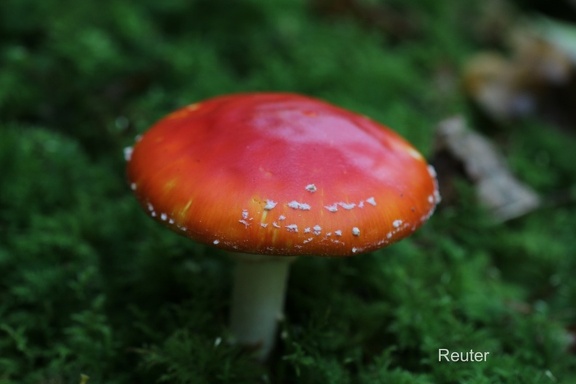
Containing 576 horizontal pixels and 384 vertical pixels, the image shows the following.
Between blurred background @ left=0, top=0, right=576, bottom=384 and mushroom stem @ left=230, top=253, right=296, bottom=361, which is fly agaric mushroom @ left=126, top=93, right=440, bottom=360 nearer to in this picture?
mushroom stem @ left=230, top=253, right=296, bottom=361

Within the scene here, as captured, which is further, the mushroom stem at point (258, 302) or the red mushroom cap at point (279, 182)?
the mushroom stem at point (258, 302)

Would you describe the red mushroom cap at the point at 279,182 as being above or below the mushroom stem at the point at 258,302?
above

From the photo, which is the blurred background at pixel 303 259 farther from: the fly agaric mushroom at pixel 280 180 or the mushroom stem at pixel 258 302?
the fly agaric mushroom at pixel 280 180

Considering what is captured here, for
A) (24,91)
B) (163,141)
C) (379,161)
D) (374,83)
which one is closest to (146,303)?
(163,141)

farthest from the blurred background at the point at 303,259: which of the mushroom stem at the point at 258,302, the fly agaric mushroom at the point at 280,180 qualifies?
the fly agaric mushroom at the point at 280,180

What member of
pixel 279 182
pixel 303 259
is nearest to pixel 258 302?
pixel 303 259

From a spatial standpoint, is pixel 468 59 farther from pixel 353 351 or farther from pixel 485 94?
pixel 353 351
